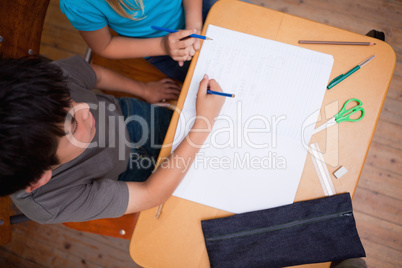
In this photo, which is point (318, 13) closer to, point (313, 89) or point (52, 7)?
point (313, 89)

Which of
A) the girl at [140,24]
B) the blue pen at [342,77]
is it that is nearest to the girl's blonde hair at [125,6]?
the girl at [140,24]

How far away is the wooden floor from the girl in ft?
2.08

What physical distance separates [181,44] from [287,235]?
0.54 metres

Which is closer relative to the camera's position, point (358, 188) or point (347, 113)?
point (347, 113)

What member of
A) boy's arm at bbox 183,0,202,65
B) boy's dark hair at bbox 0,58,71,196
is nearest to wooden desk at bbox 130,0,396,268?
boy's arm at bbox 183,0,202,65

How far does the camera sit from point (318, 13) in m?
1.27

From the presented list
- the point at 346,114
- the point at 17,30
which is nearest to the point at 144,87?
the point at 17,30

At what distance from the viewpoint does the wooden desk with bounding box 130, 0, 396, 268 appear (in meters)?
0.63

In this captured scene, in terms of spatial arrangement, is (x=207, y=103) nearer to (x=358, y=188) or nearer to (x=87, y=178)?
(x=87, y=178)

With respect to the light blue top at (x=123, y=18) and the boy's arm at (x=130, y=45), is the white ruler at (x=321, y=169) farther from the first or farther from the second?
the light blue top at (x=123, y=18)

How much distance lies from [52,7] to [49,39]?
161 millimetres

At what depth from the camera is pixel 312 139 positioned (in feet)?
2.08

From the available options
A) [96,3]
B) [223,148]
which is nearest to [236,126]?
[223,148]

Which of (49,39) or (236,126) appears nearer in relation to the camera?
(236,126)
